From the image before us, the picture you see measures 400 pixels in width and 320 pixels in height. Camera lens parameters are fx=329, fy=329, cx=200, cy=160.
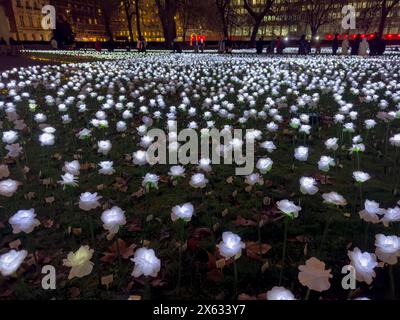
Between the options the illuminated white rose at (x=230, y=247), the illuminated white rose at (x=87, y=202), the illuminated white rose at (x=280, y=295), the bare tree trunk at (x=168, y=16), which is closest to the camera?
the illuminated white rose at (x=280, y=295)

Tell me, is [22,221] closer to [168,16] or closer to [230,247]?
[230,247]

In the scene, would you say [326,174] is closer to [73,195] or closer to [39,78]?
[73,195]

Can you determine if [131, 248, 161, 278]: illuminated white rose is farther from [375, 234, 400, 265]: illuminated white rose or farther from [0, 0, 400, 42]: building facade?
[0, 0, 400, 42]: building facade

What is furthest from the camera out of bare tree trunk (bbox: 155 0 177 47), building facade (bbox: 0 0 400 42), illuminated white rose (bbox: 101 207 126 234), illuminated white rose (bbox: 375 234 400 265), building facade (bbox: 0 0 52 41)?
building facade (bbox: 0 0 52 41)

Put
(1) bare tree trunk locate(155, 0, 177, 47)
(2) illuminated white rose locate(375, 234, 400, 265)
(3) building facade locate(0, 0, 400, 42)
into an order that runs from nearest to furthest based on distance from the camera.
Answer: (2) illuminated white rose locate(375, 234, 400, 265) → (1) bare tree trunk locate(155, 0, 177, 47) → (3) building facade locate(0, 0, 400, 42)

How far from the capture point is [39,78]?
11.0 m

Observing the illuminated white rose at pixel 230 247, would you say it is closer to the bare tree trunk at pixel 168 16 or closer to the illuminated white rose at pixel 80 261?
the illuminated white rose at pixel 80 261

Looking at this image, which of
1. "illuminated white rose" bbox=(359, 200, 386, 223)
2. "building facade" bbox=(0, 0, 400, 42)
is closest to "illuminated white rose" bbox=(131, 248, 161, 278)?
"illuminated white rose" bbox=(359, 200, 386, 223)

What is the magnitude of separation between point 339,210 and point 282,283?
1.18m

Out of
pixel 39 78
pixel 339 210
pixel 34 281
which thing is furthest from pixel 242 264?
pixel 39 78

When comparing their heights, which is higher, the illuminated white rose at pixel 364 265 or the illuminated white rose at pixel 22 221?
the illuminated white rose at pixel 22 221

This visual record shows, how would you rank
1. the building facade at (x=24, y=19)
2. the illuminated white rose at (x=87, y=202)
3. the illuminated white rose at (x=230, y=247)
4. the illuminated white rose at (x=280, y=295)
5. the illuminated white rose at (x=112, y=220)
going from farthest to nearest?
the building facade at (x=24, y=19) < the illuminated white rose at (x=87, y=202) < the illuminated white rose at (x=112, y=220) < the illuminated white rose at (x=230, y=247) < the illuminated white rose at (x=280, y=295)

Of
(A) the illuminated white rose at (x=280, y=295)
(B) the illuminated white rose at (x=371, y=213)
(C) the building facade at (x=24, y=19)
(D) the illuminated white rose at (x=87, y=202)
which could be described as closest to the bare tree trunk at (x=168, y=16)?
(D) the illuminated white rose at (x=87, y=202)
